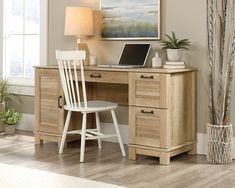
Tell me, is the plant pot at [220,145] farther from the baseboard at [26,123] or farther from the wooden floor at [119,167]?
the baseboard at [26,123]

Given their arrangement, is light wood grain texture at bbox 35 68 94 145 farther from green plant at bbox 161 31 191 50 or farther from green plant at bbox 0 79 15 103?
green plant at bbox 161 31 191 50

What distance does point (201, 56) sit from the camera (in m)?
4.78

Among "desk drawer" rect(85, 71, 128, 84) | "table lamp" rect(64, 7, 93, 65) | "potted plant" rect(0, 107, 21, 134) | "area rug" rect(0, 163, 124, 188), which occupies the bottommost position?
"area rug" rect(0, 163, 124, 188)

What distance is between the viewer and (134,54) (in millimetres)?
5059

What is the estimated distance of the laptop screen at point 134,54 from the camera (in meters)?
5.00

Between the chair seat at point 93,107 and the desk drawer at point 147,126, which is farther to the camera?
the chair seat at point 93,107

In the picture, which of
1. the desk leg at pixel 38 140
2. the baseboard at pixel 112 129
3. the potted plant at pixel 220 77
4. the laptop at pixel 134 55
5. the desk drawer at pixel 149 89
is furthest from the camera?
the desk leg at pixel 38 140

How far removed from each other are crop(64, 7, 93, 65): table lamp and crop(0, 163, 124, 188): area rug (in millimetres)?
1656

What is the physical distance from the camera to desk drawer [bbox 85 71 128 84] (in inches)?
181

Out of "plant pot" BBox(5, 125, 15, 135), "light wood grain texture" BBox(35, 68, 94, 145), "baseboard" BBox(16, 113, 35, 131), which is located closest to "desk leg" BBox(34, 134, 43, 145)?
"light wood grain texture" BBox(35, 68, 94, 145)

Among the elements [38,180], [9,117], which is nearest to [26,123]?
[9,117]

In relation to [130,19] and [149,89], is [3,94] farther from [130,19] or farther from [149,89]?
[149,89]

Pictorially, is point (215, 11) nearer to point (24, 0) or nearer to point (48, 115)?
point (48, 115)

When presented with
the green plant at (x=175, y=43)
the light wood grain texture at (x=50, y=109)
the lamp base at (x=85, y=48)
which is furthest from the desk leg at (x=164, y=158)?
the lamp base at (x=85, y=48)
